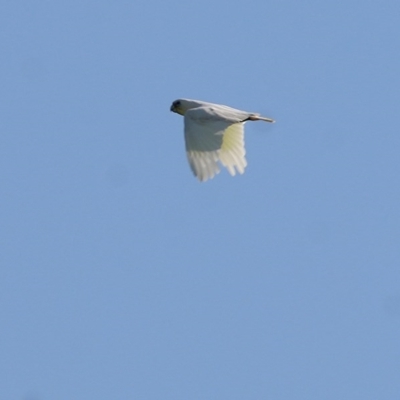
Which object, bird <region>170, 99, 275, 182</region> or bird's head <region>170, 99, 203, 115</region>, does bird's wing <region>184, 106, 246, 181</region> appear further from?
bird's head <region>170, 99, 203, 115</region>

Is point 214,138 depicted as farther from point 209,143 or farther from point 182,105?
point 182,105

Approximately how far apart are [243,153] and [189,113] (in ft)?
5.32

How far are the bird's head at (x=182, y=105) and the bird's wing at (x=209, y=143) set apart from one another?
1270mm

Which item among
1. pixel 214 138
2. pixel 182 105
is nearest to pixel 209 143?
pixel 214 138

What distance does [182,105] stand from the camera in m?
74.2

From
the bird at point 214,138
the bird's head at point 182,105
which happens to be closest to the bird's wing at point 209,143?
the bird at point 214,138

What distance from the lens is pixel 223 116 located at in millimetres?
72250

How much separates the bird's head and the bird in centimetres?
41

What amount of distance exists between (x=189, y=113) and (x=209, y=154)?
1.29m

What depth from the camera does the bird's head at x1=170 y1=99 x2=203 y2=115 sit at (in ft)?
243

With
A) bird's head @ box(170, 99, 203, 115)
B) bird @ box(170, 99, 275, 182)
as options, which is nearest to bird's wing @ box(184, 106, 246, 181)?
bird @ box(170, 99, 275, 182)

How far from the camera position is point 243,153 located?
73062 mm

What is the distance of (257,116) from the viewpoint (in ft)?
238

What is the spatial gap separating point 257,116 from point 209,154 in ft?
5.46
